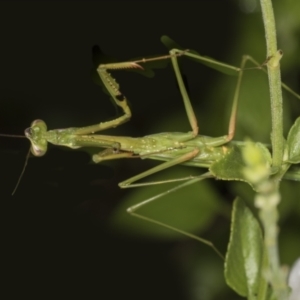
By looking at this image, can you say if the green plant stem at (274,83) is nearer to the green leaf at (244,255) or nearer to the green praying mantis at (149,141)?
the green leaf at (244,255)

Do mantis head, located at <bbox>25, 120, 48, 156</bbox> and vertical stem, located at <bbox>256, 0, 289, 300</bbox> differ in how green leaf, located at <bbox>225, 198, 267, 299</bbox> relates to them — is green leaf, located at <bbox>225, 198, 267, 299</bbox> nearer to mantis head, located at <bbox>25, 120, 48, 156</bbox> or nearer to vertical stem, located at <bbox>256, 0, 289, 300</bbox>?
vertical stem, located at <bbox>256, 0, 289, 300</bbox>

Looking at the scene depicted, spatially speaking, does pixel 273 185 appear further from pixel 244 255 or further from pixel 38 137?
pixel 38 137

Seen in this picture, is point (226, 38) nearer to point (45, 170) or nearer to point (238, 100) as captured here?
point (238, 100)

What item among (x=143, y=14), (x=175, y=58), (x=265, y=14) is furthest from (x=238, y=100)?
(x=265, y=14)

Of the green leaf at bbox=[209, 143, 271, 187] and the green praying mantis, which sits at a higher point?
the green praying mantis

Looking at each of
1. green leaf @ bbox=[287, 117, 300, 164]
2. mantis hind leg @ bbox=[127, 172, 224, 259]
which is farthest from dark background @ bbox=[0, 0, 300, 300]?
green leaf @ bbox=[287, 117, 300, 164]

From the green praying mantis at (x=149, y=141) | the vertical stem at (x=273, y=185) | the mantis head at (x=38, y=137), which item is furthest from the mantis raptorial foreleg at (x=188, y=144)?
the vertical stem at (x=273, y=185)
